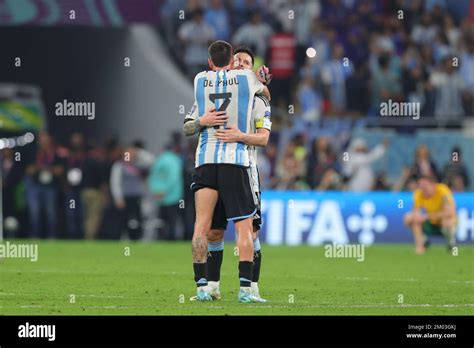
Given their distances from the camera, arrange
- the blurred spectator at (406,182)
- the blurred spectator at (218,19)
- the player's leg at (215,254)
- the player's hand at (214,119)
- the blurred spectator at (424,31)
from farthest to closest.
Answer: the blurred spectator at (424,31), the blurred spectator at (218,19), the blurred spectator at (406,182), the player's leg at (215,254), the player's hand at (214,119)

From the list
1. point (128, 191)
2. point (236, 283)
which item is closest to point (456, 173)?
point (128, 191)

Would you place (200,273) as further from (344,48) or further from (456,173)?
(344,48)

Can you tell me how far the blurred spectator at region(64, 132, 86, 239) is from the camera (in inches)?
1117

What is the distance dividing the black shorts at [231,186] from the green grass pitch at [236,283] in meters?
0.90

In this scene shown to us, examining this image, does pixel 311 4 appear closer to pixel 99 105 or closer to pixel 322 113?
pixel 322 113

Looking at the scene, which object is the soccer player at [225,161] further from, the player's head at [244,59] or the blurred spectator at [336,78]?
the blurred spectator at [336,78]

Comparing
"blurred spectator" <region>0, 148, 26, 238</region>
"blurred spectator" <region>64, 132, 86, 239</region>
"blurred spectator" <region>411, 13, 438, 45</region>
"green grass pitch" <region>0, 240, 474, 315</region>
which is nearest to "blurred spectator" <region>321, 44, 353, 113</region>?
"blurred spectator" <region>411, 13, 438, 45</region>

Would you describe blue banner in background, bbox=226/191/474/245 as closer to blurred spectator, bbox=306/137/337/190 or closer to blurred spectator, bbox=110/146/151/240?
blurred spectator, bbox=306/137/337/190

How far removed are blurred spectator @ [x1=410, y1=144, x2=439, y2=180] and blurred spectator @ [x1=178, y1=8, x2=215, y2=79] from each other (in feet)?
17.8

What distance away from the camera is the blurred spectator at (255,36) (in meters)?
30.4

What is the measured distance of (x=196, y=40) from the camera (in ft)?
99.7

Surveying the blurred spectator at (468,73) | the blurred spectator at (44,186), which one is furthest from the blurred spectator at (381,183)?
the blurred spectator at (44,186)

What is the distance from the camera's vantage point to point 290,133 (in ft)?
95.0

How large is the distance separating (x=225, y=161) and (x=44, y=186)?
14.7 meters
